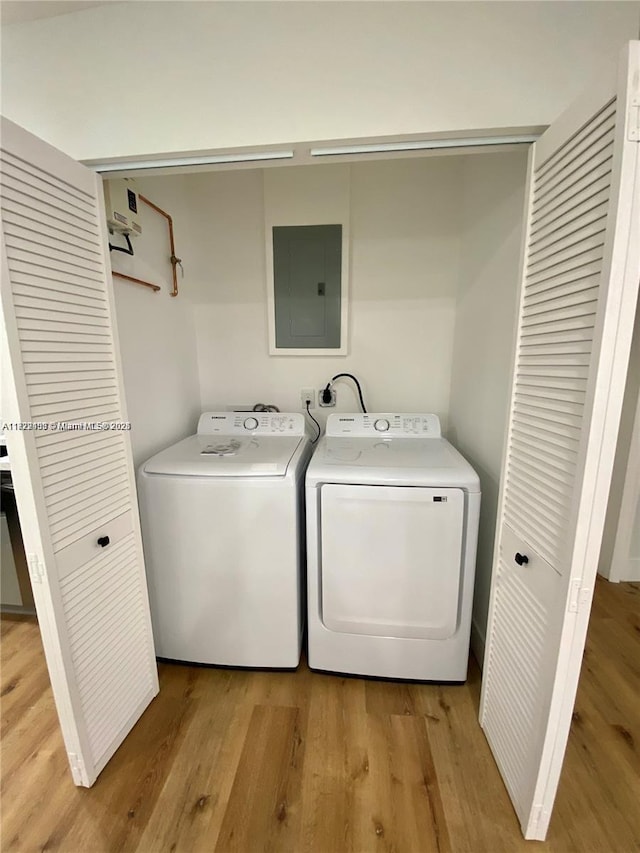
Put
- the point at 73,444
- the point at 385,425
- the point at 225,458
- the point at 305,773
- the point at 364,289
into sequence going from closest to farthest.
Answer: the point at 73,444 < the point at 305,773 < the point at 225,458 < the point at 385,425 < the point at 364,289

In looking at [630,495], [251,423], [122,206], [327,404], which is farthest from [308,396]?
[630,495]

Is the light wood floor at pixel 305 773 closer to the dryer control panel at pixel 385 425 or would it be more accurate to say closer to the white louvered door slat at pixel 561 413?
the white louvered door slat at pixel 561 413

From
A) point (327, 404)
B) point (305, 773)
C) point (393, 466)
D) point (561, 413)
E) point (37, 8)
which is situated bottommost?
point (305, 773)

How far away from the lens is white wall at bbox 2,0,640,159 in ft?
2.99

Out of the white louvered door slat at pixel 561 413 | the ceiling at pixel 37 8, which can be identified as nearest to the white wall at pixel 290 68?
the ceiling at pixel 37 8

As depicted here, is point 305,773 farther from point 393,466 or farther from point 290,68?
point 290,68

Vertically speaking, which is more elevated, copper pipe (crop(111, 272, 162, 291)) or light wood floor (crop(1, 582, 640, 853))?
copper pipe (crop(111, 272, 162, 291))

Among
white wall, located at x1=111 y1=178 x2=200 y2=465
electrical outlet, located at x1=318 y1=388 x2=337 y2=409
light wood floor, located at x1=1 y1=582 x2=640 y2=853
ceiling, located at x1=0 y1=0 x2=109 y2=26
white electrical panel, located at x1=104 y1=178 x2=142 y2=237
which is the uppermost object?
ceiling, located at x1=0 y1=0 x2=109 y2=26

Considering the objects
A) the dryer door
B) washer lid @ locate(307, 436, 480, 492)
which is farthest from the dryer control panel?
the dryer door

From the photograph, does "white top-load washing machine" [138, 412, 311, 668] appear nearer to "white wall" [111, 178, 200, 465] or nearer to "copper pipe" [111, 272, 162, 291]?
"white wall" [111, 178, 200, 465]

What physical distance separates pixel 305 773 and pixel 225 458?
3.80 ft

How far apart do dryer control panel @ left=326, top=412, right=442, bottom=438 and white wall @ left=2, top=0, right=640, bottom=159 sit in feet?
4.08

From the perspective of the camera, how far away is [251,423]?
1.99 metres

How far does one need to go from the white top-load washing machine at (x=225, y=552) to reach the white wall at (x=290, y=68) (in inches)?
42.8
